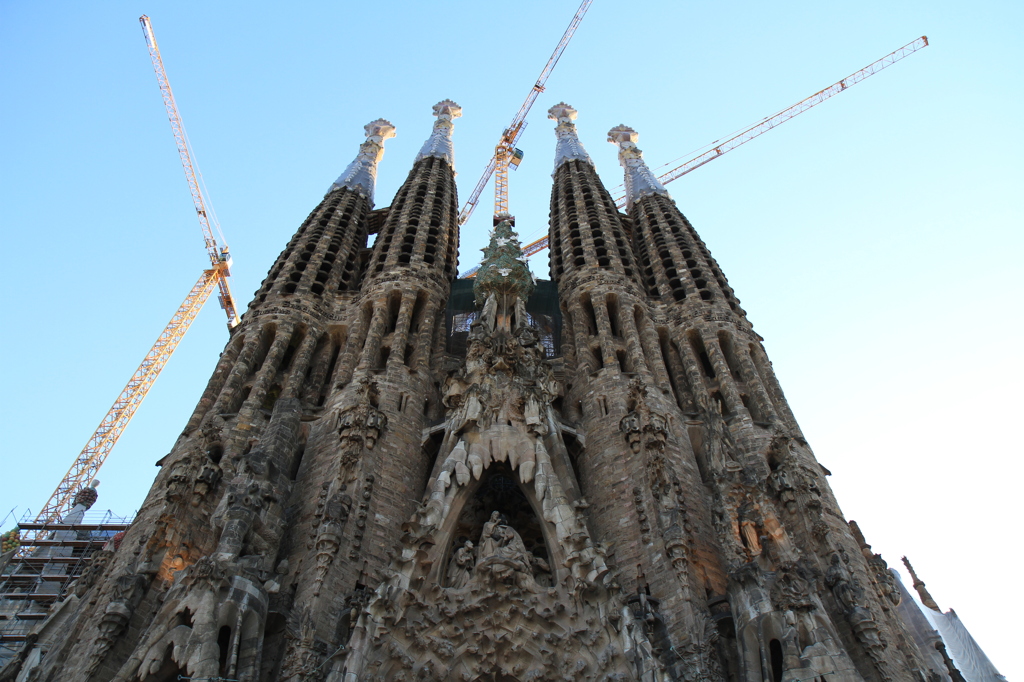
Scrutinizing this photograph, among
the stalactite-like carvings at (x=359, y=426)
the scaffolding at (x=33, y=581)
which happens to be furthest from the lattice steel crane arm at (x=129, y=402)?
Result: the stalactite-like carvings at (x=359, y=426)

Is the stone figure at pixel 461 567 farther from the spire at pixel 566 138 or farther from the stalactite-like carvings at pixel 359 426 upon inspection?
the spire at pixel 566 138

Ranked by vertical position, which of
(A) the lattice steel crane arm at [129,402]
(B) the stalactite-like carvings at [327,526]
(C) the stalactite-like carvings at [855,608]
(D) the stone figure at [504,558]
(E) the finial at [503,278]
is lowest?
(C) the stalactite-like carvings at [855,608]

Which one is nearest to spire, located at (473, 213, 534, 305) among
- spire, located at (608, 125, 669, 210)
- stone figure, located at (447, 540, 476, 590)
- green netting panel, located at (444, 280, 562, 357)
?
green netting panel, located at (444, 280, 562, 357)

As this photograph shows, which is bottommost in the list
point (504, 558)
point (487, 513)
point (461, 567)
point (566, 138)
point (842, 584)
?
point (842, 584)

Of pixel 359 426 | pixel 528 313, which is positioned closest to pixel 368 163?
pixel 528 313

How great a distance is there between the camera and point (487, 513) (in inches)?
820

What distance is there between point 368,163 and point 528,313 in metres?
15.5

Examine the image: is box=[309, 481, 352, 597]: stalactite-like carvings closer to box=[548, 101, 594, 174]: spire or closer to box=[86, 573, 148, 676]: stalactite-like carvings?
box=[86, 573, 148, 676]: stalactite-like carvings

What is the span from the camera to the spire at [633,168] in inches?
1547

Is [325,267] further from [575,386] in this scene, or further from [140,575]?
[140,575]

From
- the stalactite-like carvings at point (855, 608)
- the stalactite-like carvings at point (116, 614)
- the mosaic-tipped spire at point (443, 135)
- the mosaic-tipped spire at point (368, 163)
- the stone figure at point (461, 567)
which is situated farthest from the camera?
the mosaic-tipped spire at point (443, 135)

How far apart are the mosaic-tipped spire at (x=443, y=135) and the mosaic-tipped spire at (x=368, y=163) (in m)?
2.41

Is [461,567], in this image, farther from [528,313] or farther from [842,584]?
[528,313]

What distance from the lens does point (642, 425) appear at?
853 inches
